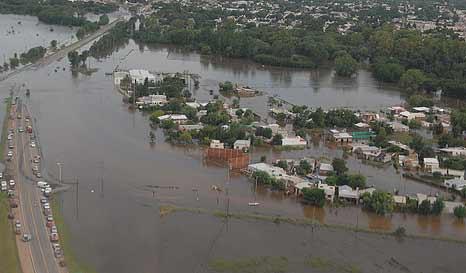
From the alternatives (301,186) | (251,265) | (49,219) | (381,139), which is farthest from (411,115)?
(49,219)

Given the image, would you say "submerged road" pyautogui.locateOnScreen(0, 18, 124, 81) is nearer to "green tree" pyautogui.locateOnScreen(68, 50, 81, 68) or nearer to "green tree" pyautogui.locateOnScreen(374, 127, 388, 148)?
"green tree" pyautogui.locateOnScreen(68, 50, 81, 68)

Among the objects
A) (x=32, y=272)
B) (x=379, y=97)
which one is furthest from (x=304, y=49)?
(x=32, y=272)

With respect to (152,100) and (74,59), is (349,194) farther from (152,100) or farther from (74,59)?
(74,59)

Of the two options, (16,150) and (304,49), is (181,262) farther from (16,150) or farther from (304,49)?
(304,49)

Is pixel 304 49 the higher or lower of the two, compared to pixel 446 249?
higher

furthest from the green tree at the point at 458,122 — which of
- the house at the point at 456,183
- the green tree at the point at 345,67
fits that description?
the green tree at the point at 345,67

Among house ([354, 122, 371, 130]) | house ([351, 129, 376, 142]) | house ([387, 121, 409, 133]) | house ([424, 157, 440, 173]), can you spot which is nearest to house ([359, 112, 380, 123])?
house ([354, 122, 371, 130])
